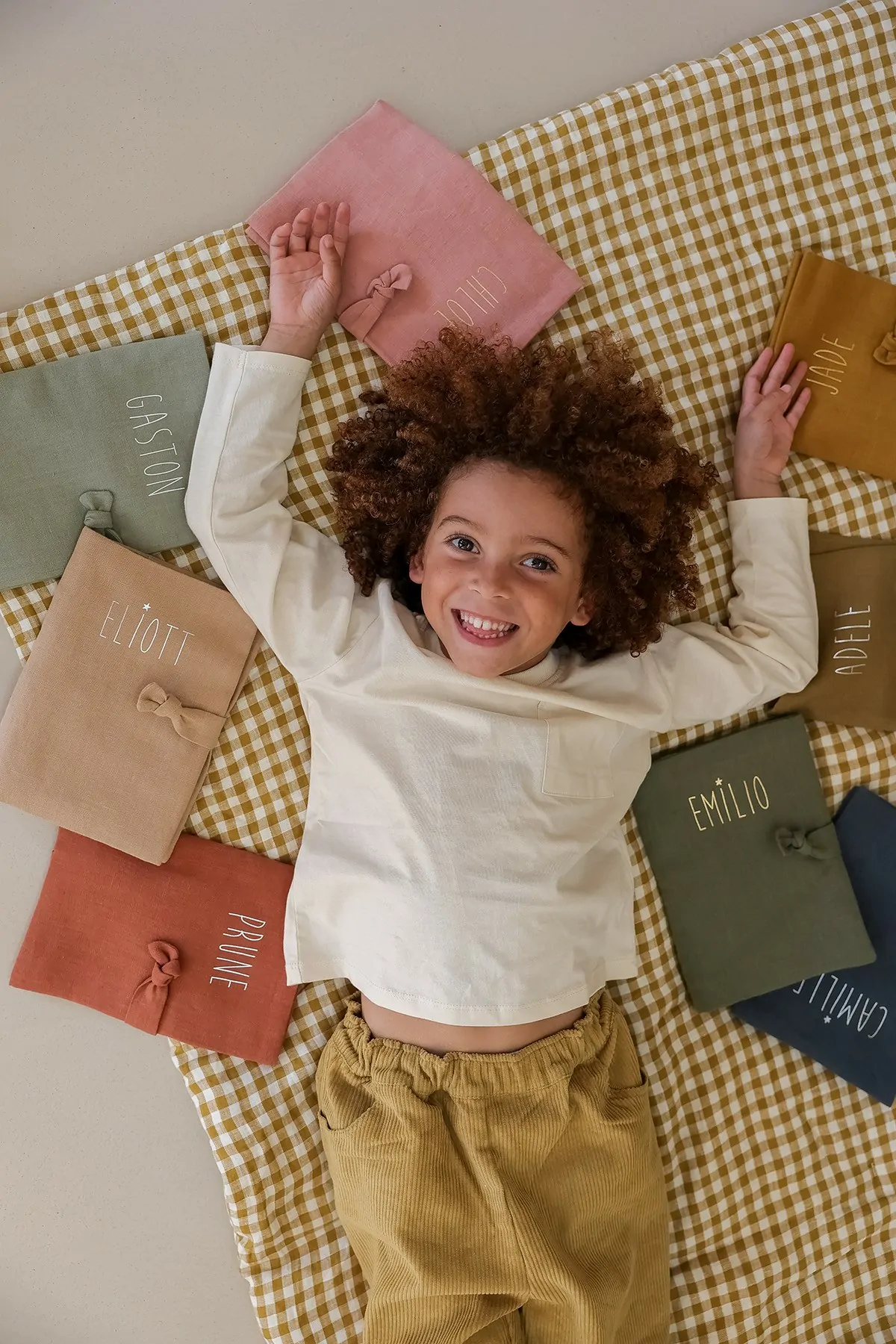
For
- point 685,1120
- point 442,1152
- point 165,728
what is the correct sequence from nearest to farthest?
point 442,1152, point 165,728, point 685,1120

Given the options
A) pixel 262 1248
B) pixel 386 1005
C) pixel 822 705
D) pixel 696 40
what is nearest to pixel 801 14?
pixel 696 40

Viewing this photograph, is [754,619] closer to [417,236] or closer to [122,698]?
[417,236]

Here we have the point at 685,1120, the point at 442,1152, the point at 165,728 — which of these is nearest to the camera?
the point at 442,1152

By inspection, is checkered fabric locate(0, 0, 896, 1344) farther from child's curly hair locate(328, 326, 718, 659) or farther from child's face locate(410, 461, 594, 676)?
child's face locate(410, 461, 594, 676)

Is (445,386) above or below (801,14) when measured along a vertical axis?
below

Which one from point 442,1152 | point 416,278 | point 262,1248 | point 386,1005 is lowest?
point 262,1248

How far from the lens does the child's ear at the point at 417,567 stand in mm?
1259

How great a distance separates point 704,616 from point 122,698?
86cm

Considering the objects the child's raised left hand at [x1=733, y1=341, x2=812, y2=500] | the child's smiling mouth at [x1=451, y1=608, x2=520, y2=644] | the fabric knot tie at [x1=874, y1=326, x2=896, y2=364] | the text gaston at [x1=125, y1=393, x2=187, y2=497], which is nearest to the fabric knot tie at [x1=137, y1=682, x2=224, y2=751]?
the text gaston at [x1=125, y1=393, x2=187, y2=497]

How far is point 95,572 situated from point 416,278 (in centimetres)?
61

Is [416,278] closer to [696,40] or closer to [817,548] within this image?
[696,40]

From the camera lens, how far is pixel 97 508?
1.27 m

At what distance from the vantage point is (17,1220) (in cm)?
136

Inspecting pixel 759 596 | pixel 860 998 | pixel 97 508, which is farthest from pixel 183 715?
pixel 860 998
